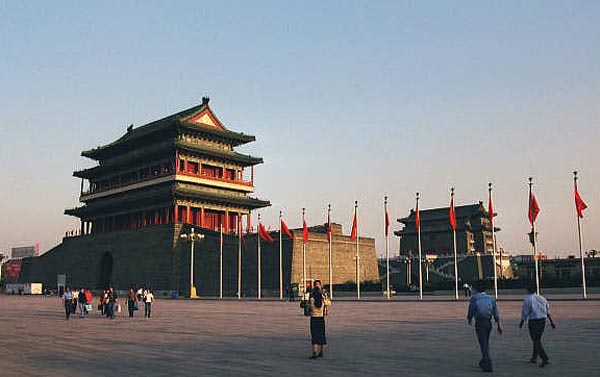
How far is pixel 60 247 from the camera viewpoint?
3393 inches

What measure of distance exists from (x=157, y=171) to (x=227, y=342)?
62793 millimetres

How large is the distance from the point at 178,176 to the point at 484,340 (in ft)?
205

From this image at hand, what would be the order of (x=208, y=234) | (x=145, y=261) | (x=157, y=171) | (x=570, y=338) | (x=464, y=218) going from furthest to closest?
1. (x=464, y=218)
2. (x=157, y=171)
3. (x=145, y=261)
4. (x=208, y=234)
5. (x=570, y=338)

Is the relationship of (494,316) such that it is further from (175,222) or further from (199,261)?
(175,222)

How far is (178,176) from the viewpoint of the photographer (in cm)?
7138

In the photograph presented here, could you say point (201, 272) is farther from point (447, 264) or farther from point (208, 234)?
Answer: point (447, 264)

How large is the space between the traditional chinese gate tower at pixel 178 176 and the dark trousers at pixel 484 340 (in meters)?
60.6

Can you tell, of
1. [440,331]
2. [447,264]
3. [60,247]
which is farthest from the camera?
[447,264]

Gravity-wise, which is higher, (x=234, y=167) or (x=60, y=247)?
(x=234, y=167)

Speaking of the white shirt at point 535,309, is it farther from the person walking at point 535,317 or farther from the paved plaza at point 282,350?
the paved plaza at point 282,350

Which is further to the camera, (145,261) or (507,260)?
(507,260)

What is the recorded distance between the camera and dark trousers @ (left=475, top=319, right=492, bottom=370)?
11.2 m

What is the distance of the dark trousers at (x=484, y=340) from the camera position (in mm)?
11156

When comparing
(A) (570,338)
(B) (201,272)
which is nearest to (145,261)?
(B) (201,272)
